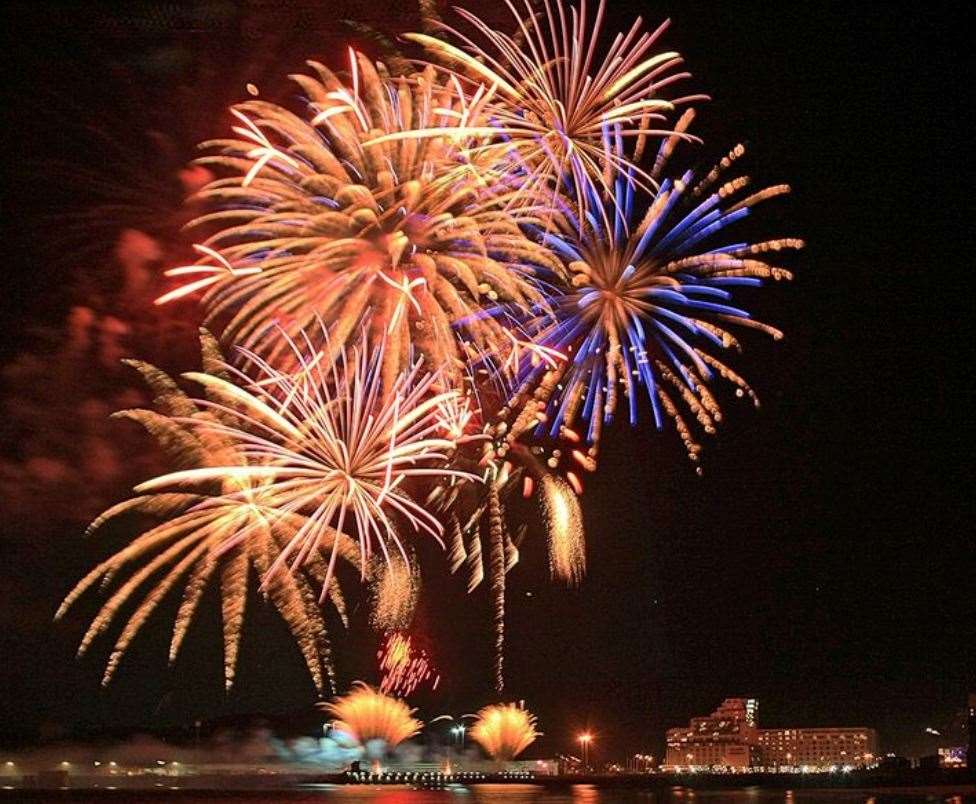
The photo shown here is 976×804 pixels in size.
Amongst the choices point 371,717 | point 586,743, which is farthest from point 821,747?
point 371,717

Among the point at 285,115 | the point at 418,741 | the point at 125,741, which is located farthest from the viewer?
the point at 418,741

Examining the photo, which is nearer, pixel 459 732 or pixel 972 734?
pixel 972 734

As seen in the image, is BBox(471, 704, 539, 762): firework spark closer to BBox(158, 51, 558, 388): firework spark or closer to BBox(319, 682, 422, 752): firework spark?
BBox(319, 682, 422, 752): firework spark

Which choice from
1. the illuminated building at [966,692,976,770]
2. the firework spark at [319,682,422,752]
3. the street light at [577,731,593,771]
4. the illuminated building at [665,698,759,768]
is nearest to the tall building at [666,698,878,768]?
the illuminated building at [665,698,759,768]

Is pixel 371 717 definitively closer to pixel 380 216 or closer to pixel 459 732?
pixel 459 732

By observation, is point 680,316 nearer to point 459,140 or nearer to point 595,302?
point 595,302

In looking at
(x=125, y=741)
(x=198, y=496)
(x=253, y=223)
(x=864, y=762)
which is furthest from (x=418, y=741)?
(x=864, y=762)
